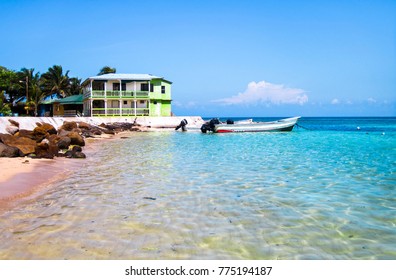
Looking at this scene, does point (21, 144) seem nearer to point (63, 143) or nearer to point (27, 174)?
point (63, 143)

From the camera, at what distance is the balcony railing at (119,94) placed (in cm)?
4466

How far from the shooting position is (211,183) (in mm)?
8875

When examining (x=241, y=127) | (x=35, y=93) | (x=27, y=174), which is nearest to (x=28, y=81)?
(x=35, y=93)

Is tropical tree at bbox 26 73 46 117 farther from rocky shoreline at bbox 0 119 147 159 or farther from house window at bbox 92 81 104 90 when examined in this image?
rocky shoreline at bbox 0 119 147 159

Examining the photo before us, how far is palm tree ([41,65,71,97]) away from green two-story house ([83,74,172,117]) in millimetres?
12356

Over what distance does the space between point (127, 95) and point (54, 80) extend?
2039 centimetres

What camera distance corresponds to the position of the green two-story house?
4500 centimetres

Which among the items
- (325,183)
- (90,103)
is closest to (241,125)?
(90,103)

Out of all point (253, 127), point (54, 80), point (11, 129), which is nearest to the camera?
point (11, 129)

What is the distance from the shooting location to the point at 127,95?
45.5 m

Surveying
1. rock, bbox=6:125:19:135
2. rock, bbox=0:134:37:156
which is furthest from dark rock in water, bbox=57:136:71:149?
rock, bbox=6:125:19:135

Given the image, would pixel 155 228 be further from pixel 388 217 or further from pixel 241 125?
pixel 241 125

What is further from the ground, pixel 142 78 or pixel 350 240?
pixel 142 78

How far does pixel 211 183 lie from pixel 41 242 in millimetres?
4895
